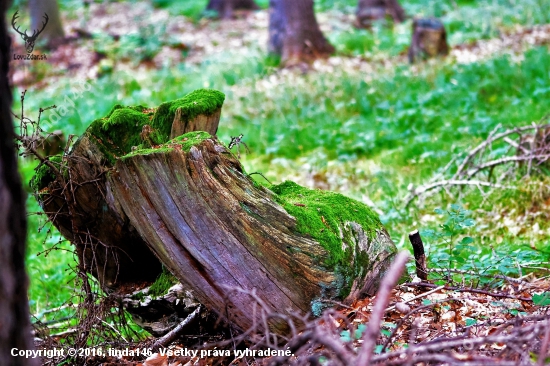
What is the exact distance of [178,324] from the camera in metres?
3.39

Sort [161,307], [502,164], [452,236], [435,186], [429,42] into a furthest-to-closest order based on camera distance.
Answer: [429,42], [502,164], [435,186], [452,236], [161,307]

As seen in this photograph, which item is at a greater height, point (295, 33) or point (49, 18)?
point (49, 18)

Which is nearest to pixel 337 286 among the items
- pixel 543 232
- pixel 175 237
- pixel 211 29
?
pixel 175 237

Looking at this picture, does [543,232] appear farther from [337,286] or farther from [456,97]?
[456,97]

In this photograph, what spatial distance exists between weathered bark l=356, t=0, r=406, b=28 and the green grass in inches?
176

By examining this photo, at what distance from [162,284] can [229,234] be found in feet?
2.41

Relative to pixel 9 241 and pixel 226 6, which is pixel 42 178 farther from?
pixel 226 6

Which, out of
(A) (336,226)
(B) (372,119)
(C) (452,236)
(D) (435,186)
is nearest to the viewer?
(A) (336,226)

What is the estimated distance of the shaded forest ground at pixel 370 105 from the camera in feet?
17.7

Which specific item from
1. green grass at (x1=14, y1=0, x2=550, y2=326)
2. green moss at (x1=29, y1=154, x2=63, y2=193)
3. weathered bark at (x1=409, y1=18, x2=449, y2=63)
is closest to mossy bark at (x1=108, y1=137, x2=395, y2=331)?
green moss at (x1=29, y1=154, x2=63, y2=193)

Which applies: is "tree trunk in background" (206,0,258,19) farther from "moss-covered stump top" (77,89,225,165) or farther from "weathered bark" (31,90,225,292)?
"weathered bark" (31,90,225,292)

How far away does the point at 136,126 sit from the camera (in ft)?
11.9

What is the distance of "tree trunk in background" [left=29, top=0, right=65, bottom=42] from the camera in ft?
56.0

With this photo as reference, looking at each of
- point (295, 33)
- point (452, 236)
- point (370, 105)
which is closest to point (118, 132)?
point (452, 236)
